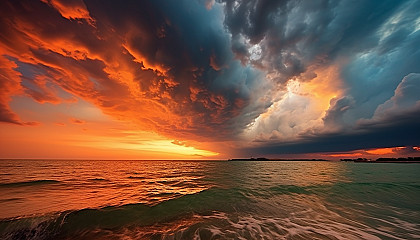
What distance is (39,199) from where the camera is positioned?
1330 centimetres

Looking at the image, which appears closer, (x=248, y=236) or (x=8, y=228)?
(x=248, y=236)

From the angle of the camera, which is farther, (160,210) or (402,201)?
(402,201)

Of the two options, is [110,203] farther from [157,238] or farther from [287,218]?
[287,218]

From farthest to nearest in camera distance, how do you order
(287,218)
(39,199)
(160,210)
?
(39,199), (160,210), (287,218)

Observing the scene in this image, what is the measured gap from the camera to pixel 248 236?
7461 mm

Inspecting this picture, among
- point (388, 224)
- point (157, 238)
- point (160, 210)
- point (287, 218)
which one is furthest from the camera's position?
point (160, 210)

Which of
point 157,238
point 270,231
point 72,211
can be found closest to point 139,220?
point 157,238

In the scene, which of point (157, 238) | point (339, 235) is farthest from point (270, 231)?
point (157, 238)

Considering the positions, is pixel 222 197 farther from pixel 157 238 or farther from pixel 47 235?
pixel 47 235

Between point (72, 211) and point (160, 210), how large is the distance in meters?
A: 5.26

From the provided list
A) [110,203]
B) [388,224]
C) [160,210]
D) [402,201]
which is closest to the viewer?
[388,224]

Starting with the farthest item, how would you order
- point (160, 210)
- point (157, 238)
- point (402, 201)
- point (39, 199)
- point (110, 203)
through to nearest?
point (402, 201) < point (39, 199) < point (110, 203) < point (160, 210) < point (157, 238)

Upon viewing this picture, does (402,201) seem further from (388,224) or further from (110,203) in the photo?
(110,203)

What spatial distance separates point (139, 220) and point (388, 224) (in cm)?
1372
